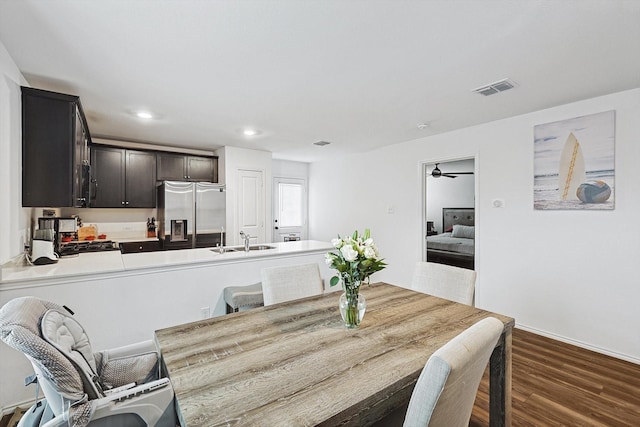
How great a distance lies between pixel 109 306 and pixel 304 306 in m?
1.57

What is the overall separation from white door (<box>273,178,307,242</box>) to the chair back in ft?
18.8

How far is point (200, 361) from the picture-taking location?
1.17 m

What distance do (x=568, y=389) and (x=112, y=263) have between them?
3.72 metres

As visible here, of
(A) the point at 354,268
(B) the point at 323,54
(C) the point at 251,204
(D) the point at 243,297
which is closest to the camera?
(A) the point at 354,268

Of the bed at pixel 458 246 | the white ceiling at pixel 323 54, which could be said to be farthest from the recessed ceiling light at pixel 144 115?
the bed at pixel 458 246

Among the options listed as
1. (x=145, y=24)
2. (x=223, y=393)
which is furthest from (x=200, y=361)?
(x=145, y=24)

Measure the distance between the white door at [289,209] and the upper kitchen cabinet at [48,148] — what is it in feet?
13.3

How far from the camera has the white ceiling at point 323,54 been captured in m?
1.57

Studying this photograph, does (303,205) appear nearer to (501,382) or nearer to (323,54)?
(323,54)

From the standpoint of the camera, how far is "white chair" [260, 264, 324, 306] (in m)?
2.02

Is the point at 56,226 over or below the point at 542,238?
over

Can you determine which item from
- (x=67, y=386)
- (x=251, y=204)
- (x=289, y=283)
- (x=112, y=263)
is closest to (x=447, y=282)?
(x=289, y=283)

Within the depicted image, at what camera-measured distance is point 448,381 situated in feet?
2.52

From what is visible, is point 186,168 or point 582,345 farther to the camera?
point 186,168
